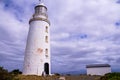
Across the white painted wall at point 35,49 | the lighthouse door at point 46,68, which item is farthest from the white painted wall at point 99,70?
the white painted wall at point 35,49

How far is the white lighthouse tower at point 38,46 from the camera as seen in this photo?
23.0 metres

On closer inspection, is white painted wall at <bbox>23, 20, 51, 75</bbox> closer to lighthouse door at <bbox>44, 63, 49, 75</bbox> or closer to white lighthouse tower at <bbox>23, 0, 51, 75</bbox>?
white lighthouse tower at <bbox>23, 0, 51, 75</bbox>

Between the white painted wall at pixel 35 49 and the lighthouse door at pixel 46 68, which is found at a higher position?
the white painted wall at pixel 35 49

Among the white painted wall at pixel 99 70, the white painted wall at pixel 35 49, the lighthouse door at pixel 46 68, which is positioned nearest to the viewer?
the white painted wall at pixel 35 49

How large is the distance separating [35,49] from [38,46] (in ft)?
1.84

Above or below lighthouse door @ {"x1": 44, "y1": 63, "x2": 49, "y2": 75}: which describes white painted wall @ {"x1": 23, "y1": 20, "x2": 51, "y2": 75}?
→ above

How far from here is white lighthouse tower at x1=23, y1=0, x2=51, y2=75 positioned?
23031mm

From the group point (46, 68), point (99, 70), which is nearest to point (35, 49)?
point (46, 68)

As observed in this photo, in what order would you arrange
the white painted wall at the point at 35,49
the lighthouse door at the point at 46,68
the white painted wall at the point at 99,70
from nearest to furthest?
the white painted wall at the point at 35,49
the lighthouse door at the point at 46,68
the white painted wall at the point at 99,70

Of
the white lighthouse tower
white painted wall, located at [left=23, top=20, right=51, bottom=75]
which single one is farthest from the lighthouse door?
white painted wall, located at [left=23, top=20, right=51, bottom=75]

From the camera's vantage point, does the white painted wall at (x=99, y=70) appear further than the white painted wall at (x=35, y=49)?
Yes

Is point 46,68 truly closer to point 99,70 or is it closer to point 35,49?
point 35,49

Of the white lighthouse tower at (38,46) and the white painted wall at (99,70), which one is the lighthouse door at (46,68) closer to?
the white lighthouse tower at (38,46)

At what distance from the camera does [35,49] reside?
76.8 ft
